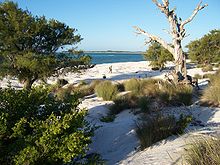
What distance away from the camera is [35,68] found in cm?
1742

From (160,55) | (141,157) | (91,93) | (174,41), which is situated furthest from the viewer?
(160,55)

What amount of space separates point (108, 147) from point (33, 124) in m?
2.76

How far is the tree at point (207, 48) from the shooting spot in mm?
37000

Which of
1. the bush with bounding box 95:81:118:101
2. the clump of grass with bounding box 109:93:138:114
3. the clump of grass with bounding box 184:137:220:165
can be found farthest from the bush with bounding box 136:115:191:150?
the bush with bounding box 95:81:118:101

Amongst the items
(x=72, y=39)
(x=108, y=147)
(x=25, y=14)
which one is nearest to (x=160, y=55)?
(x=72, y=39)

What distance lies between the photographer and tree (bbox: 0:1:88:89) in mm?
17359

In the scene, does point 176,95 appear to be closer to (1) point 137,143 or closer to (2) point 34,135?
(1) point 137,143

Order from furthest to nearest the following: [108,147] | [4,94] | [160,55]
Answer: [160,55] → [108,147] → [4,94]

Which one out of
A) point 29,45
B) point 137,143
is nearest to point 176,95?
point 137,143

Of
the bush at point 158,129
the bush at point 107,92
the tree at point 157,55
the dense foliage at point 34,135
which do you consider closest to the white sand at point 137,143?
the bush at point 158,129

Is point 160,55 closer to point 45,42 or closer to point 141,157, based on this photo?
point 45,42

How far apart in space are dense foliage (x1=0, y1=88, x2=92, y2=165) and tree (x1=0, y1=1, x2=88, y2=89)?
40.1 feet

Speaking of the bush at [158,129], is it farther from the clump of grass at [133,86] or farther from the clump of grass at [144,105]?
the clump of grass at [133,86]

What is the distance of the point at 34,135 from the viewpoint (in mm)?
4605
